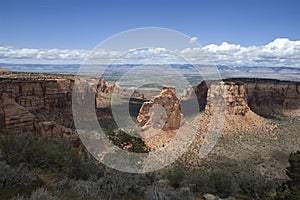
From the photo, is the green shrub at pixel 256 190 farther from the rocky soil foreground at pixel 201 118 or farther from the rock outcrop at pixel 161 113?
the rock outcrop at pixel 161 113

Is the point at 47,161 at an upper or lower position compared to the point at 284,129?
upper

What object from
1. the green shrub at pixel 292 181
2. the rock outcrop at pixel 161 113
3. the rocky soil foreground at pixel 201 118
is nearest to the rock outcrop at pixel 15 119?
the rocky soil foreground at pixel 201 118

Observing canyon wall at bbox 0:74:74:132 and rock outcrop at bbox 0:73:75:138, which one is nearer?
rock outcrop at bbox 0:73:75:138

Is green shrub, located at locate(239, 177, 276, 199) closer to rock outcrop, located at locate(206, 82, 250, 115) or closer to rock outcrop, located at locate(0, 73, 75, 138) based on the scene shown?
rock outcrop, located at locate(0, 73, 75, 138)

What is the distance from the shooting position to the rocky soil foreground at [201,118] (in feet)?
84.3

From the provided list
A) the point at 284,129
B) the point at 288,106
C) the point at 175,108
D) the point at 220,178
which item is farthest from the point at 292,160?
the point at 288,106

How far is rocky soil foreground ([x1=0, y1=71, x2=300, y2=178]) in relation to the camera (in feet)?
84.3

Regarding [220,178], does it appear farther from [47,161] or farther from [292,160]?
[47,161]

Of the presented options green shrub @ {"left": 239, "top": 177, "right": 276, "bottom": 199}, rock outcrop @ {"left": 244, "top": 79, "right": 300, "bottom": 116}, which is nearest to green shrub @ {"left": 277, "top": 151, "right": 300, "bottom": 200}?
green shrub @ {"left": 239, "top": 177, "right": 276, "bottom": 199}

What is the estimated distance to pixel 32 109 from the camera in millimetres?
38125

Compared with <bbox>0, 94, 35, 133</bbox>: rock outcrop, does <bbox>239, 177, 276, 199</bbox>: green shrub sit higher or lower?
lower

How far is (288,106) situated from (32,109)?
53.1m

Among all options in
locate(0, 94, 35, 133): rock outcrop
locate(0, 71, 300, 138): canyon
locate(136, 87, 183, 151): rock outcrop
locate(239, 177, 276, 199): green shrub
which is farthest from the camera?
locate(136, 87, 183, 151): rock outcrop

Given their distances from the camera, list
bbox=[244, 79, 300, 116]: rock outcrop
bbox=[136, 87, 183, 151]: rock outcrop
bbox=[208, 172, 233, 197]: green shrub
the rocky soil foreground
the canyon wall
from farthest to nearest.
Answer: bbox=[244, 79, 300, 116]: rock outcrop → the canyon wall → bbox=[136, 87, 183, 151]: rock outcrop → the rocky soil foreground → bbox=[208, 172, 233, 197]: green shrub
